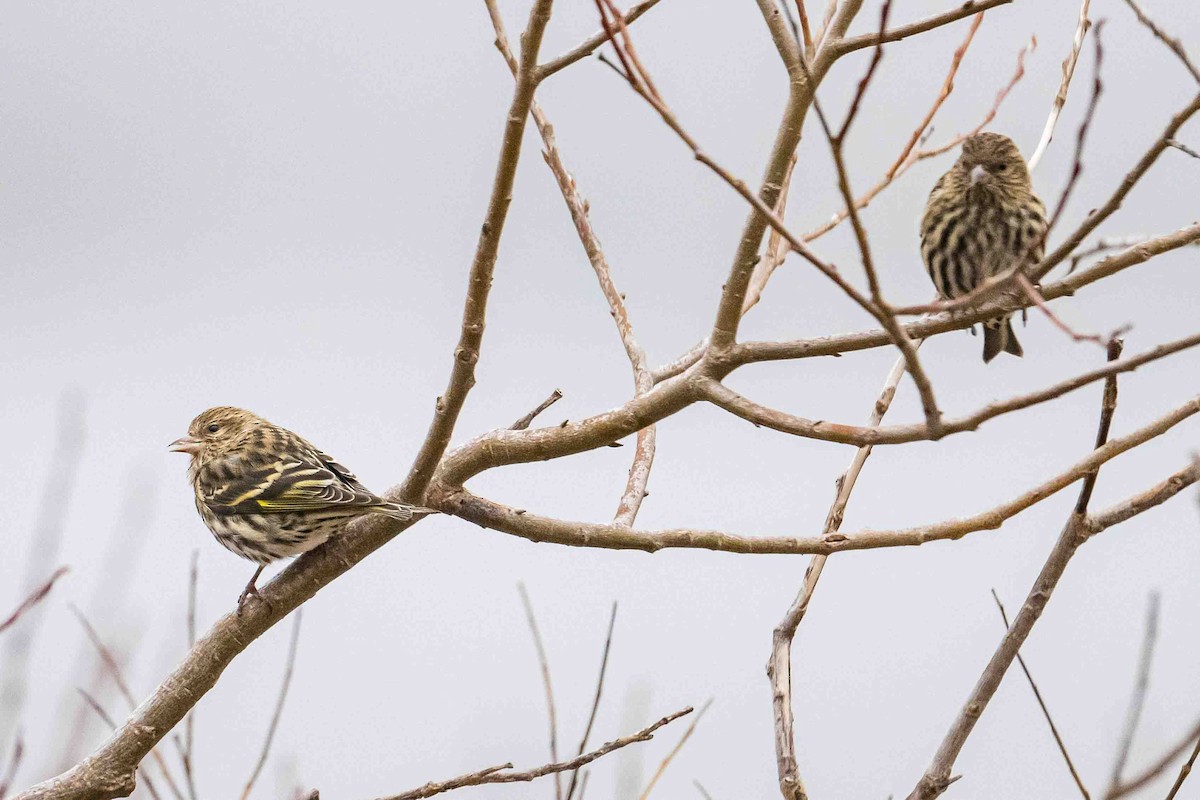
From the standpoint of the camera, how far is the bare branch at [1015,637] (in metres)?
3.20

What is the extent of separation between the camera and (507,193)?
2959mm

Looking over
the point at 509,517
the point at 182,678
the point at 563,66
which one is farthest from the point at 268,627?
the point at 563,66

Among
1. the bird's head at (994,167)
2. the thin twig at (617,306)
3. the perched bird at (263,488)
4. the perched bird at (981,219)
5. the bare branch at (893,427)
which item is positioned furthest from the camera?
the bird's head at (994,167)

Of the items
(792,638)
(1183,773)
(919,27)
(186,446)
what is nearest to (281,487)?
(186,446)

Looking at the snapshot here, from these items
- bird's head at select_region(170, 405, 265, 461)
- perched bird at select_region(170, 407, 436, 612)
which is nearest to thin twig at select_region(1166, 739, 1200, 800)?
perched bird at select_region(170, 407, 436, 612)

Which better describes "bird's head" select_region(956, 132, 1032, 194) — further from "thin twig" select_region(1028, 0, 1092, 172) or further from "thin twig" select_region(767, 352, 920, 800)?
"thin twig" select_region(767, 352, 920, 800)

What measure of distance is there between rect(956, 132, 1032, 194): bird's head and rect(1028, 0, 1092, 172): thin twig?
1.58 metres

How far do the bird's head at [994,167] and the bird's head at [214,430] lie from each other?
3827mm

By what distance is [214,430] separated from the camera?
23.4ft

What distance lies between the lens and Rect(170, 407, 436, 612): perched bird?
5223mm

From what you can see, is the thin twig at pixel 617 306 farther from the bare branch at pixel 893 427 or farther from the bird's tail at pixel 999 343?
the bird's tail at pixel 999 343

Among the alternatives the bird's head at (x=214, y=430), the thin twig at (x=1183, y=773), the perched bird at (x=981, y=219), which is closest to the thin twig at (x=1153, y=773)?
the thin twig at (x=1183, y=773)

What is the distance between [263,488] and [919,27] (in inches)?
158

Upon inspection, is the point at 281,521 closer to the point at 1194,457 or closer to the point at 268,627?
the point at 268,627
